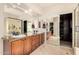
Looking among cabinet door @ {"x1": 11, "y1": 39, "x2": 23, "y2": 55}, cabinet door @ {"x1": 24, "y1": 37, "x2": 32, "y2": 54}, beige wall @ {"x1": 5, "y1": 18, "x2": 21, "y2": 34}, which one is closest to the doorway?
cabinet door @ {"x1": 24, "y1": 37, "x2": 32, "y2": 54}

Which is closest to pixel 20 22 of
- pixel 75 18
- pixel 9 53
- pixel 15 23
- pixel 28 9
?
pixel 15 23

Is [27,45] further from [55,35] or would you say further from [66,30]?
[66,30]

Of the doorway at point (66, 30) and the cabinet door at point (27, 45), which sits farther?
the doorway at point (66, 30)

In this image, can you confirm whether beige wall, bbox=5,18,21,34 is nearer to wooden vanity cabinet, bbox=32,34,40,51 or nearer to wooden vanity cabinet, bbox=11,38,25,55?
wooden vanity cabinet, bbox=11,38,25,55

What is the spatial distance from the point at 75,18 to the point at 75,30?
0.49 metres

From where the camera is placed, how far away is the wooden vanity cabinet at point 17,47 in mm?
3064

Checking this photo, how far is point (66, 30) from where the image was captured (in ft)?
18.0

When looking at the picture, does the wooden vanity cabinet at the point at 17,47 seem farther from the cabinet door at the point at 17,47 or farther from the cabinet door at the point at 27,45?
the cabinet door at the point at 27,45

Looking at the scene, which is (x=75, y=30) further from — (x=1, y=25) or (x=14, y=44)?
(x=1, y=25)

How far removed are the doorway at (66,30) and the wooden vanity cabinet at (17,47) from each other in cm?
249

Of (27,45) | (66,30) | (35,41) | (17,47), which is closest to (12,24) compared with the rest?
A: (17,47)

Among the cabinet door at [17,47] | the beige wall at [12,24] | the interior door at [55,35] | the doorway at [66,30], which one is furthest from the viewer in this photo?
the doorway at [66,30]

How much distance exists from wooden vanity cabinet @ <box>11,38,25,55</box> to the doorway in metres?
2.49

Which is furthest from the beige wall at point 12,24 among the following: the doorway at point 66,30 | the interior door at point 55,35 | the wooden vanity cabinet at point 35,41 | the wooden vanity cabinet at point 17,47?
the doorway at point 66,30
